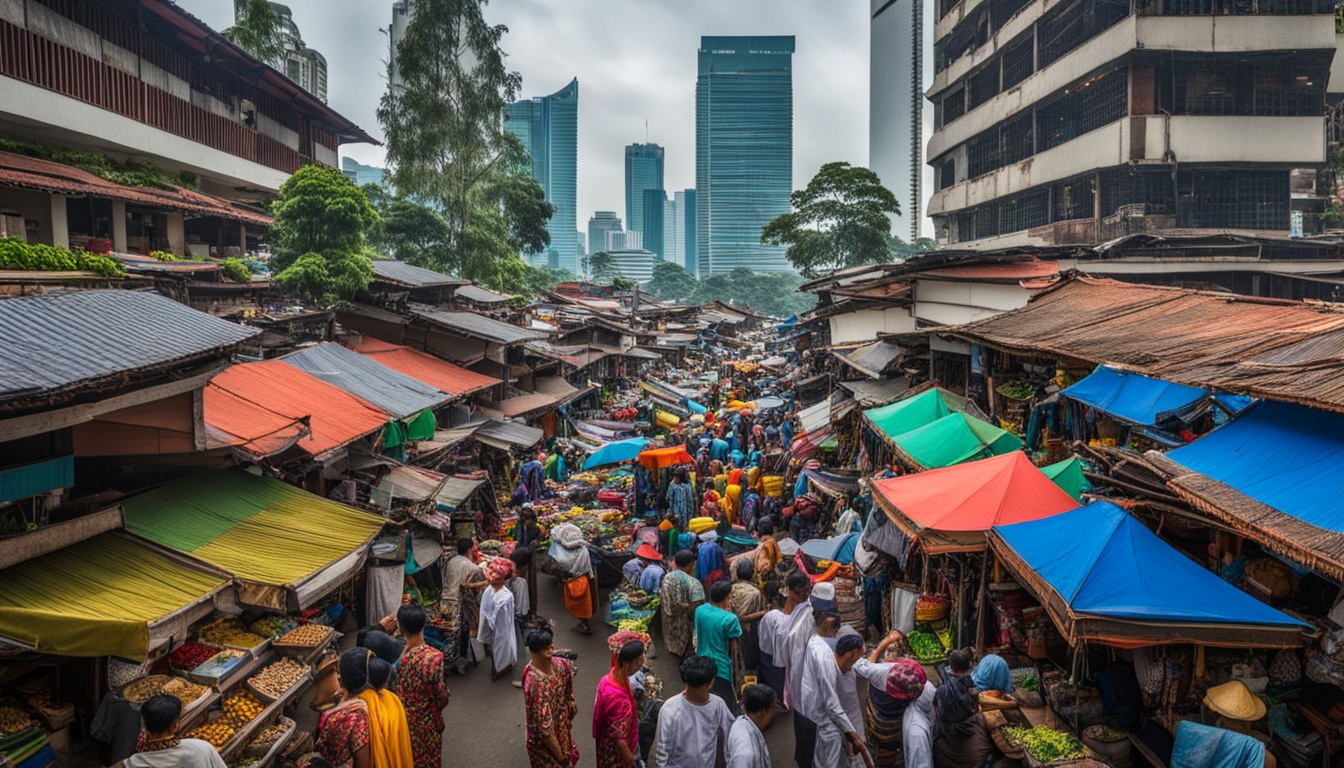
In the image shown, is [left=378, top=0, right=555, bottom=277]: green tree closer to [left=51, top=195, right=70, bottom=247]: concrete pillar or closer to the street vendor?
[left=51, top=195, right=70, bottom=247]: concrete pillar

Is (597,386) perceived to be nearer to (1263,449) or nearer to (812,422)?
(812,422)

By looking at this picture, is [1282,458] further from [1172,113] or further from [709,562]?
[1172,113]

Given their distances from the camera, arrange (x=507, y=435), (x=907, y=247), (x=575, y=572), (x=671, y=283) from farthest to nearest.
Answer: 1. (x=671, y=283)
2. (x=907, y=247)
3. (x=507, y=435)
4. (x=575, y=572)

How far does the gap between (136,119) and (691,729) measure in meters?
21.6

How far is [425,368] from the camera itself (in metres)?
16.5

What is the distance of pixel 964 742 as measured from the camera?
17.8 feet

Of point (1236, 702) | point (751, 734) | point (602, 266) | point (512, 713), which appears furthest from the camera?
point (602, 266)

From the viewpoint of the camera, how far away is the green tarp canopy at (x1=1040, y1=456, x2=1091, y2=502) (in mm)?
8359

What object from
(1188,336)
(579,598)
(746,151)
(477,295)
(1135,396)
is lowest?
(579,598)

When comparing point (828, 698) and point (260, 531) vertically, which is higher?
point (260, 531)

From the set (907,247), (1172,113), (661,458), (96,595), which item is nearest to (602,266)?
(907,247)

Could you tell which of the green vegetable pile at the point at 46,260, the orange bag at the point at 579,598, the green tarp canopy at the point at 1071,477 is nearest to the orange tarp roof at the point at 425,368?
the green vegetable pile at the point at 46,260

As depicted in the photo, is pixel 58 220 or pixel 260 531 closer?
pixel 260 531

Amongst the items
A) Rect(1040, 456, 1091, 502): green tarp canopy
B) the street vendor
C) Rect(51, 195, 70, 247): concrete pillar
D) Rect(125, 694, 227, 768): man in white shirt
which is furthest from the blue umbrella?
Rect(51, 195, 70, 247): concrete pillar
